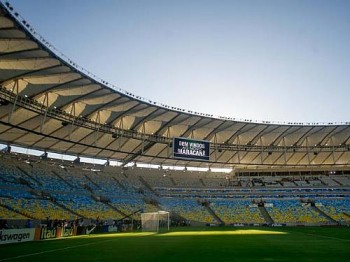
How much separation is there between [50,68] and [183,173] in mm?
43289

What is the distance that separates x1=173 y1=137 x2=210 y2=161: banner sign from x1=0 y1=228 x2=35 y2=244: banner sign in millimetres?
25246

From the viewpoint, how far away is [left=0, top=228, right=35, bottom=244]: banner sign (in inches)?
876

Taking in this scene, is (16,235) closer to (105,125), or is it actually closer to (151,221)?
(151,221)

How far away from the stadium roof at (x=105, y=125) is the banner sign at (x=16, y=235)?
1417 cm

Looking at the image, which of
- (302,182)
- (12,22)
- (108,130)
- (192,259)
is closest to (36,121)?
(108,130)

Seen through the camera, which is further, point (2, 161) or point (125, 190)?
point (125, 190)

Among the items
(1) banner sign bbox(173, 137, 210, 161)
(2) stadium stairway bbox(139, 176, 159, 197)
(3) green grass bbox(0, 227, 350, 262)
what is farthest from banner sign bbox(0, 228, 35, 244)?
(2) stadium stairway bbox(139, 176, 159, 197)

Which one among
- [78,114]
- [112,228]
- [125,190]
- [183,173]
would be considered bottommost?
[112,228]

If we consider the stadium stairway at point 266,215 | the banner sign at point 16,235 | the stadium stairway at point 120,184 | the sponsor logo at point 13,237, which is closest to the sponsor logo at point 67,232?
the banner sign at point 16,235

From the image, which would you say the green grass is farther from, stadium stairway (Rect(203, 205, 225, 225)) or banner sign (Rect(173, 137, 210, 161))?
stadium stairway (Rect(203, 205, 225, 225))

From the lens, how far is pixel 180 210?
59.0 metres

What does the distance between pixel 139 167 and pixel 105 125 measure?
21068 millimetres

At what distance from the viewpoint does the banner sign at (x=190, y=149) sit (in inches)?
1901

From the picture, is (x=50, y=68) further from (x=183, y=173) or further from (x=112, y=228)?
(x=183, y=173)
